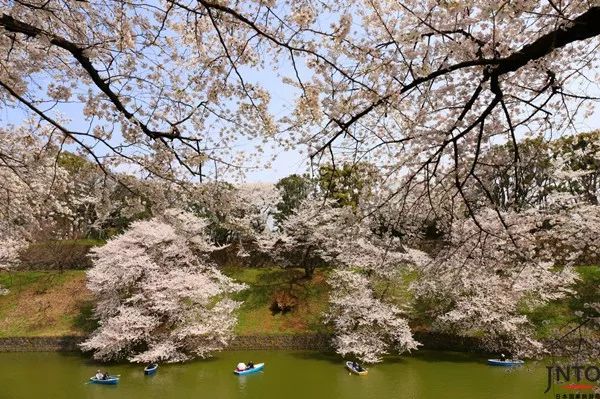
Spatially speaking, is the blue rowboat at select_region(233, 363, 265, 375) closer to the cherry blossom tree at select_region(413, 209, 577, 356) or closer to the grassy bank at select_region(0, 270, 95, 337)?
the cherry blossom tree at select_region(413, 209, 577, 356)

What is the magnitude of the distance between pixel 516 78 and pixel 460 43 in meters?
1.05

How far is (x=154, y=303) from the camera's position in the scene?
16.1 m

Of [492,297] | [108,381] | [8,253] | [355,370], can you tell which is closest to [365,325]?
[355,370]

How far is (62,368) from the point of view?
14.7 meters

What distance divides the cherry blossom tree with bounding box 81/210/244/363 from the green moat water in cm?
72

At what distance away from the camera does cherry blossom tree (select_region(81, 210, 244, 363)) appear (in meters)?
15.1

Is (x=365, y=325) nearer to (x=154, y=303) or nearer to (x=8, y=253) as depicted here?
(x=154, y=303)

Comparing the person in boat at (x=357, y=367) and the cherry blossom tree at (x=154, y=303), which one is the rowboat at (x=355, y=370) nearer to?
the person in boat at (x=357, y=367)

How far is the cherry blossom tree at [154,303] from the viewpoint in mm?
15094

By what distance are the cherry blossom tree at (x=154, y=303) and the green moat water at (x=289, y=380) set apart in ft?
2.37

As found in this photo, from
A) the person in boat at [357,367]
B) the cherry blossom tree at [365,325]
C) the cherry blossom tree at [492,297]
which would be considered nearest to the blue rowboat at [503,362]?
the cherry blossom tree at [492,297]

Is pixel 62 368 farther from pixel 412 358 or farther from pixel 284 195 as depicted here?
pixel 284 195

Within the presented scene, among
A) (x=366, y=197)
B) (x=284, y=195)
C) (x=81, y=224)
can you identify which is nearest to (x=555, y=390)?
(x=366, y=197)

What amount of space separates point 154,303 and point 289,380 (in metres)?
6.39
